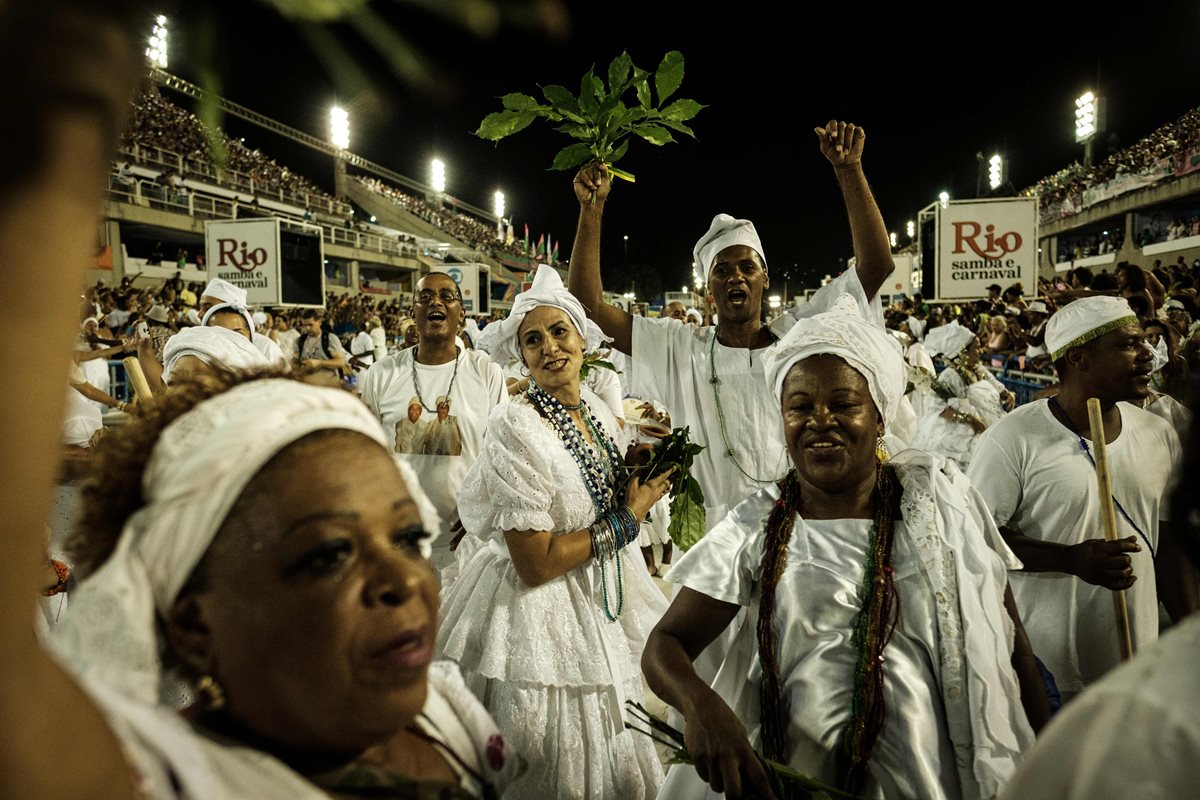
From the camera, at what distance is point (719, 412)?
3879 millimetres

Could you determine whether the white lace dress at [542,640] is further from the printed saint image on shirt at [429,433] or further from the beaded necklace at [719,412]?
the printed saint image on shirt at [429,433]

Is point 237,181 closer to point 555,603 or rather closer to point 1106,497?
point 555,603

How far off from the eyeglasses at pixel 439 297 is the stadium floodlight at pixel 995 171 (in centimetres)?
7385

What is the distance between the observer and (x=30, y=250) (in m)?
0.58

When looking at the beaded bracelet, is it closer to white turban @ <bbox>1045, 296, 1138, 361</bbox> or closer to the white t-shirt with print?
the white t-shirt with print

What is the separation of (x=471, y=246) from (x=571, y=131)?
65121 mm

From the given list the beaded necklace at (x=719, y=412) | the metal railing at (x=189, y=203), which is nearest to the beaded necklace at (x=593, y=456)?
the beaded necklace at (x=719, y=412)

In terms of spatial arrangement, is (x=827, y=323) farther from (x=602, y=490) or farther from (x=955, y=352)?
(x=955, y=352)

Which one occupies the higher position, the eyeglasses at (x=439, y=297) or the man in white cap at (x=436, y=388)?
the eyeglasses at (x=439, y=297)

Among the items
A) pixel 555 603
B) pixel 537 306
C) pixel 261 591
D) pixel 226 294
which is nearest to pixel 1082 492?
pixel 555 603

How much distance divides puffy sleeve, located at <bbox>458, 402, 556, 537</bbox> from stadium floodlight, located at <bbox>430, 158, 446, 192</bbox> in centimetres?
9152

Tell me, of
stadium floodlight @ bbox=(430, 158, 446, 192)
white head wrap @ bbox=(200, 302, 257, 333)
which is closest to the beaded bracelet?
white head wrap @ bbox=(200, 302, 257, 333)

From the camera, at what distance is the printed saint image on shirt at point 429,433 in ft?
16.2

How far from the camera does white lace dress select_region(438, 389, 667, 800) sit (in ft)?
9.68
